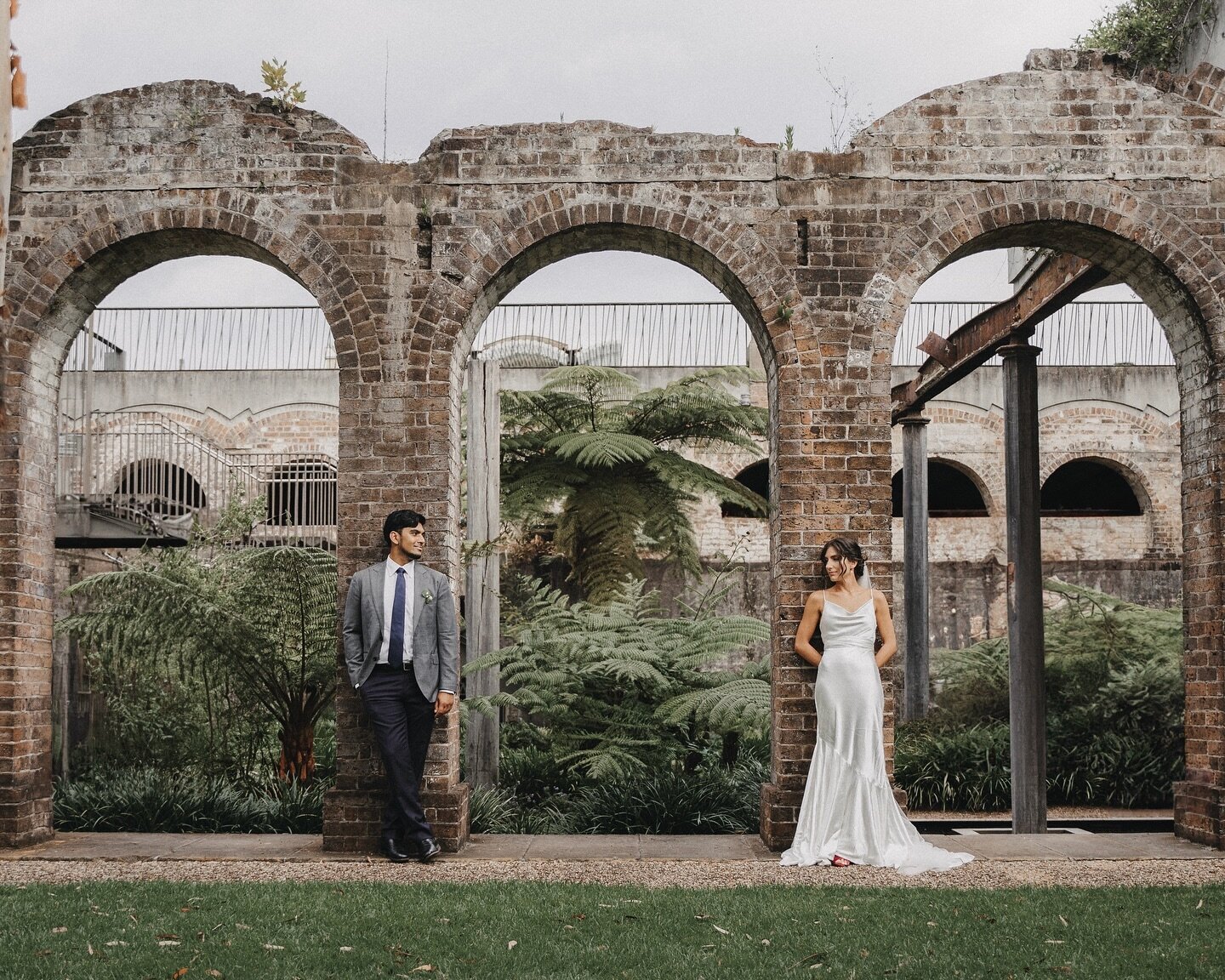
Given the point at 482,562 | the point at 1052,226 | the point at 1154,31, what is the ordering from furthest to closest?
the point at 1154,31 < the point at 482,562 < the point at 1052,226

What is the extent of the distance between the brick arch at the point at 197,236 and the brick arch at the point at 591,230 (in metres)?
0.45

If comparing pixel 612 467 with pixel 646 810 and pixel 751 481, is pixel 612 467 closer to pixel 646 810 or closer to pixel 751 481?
pixel 646 810

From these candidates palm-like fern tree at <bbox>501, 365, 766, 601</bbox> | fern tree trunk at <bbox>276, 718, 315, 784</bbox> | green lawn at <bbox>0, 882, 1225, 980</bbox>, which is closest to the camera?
green lawn at <bbox>0, 882, 1225, 980</bbox>

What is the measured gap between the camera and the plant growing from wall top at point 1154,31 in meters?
11.6

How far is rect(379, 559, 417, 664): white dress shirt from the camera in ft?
23.9

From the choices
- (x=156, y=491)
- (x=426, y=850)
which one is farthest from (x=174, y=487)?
(x=426, y=850)

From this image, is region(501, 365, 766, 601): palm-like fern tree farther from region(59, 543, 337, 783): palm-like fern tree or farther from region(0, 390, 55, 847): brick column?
region(0, 390, 55, 847): brick column

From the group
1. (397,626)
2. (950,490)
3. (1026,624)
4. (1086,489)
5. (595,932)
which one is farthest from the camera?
(950,490)

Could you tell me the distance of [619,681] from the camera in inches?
394

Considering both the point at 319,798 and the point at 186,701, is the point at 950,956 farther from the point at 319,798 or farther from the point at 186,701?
the point at 186,701

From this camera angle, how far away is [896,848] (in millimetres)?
7137

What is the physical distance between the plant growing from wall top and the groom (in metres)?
8.29

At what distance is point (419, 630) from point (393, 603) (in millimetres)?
220

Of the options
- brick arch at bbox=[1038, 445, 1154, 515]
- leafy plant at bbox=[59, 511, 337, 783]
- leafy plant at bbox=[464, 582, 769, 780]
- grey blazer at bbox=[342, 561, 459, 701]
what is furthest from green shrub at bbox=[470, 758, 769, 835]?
brick arch at bbox=[1038, 445, 1154, 515]
